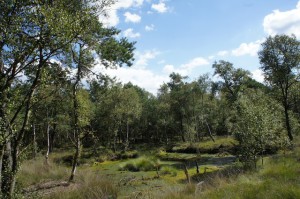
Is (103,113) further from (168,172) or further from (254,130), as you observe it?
(254,130)

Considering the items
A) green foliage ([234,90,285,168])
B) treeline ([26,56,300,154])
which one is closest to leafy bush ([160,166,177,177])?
green foliage ([234,90,285,168])

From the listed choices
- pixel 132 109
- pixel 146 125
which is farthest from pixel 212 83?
pixel 146 125

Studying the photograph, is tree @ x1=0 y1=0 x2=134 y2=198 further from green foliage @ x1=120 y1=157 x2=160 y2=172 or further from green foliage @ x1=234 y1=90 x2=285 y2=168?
green foliage @ x1=120 y1=157 x2=160 y2=172

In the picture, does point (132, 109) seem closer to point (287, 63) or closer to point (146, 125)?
point (146, 125)

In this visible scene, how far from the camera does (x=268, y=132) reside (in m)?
17.9

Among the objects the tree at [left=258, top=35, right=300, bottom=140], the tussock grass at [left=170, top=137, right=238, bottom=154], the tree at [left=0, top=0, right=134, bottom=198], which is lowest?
the tussock grass at [left=170, top=137, right=238, bottom=154]

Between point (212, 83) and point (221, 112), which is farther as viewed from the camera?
point (221, 112)

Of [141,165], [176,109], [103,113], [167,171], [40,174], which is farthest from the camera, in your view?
[176,109]

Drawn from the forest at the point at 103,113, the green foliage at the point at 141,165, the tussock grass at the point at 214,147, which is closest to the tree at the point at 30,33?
the forest at the point at 103,113

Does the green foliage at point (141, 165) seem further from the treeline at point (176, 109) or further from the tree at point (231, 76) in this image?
the tree at point (231, 76)

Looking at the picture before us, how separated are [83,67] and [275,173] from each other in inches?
453

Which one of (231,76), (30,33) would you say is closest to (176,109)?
(231,76)

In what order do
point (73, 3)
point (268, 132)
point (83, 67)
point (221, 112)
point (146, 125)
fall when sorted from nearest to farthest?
point (73, 3)
point (83, 67)
point (268, 132)
point (221, 112)
point (146, 125)

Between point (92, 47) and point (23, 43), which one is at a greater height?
point (92, 47)
